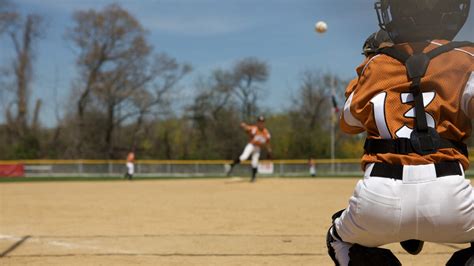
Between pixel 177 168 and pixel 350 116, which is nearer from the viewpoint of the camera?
pixel 350 116

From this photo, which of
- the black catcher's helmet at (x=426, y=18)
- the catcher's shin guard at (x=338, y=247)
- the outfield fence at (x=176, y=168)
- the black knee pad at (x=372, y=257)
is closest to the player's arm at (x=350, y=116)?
the black catcher's helmet at (x=426, y=18)

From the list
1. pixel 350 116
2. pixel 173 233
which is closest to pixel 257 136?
pixel 173 233

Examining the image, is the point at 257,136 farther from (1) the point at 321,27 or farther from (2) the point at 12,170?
(2) the point at 12,170

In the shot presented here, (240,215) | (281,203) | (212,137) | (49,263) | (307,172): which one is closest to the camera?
(49,263)

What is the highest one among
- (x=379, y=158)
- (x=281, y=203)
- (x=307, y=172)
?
(x=379, y=158)

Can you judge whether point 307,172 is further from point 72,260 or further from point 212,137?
point 72,260

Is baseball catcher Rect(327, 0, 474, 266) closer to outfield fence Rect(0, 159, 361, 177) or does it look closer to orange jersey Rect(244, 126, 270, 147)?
orange jersey Rect(244, 126, 270, 147)

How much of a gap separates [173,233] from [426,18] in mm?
5423

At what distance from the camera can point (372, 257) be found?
242 centimetres

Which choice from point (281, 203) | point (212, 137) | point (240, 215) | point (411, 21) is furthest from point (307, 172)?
point (411, 21)

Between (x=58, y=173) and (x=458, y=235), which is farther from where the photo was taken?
(x=58, y=173)

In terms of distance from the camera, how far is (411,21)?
2.51 m

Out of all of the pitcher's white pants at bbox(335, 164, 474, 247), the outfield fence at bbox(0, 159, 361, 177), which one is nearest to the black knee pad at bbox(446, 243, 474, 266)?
the pitcher's white pants at bbox(335, 164, 474, 247)

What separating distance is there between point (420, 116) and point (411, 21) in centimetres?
51
